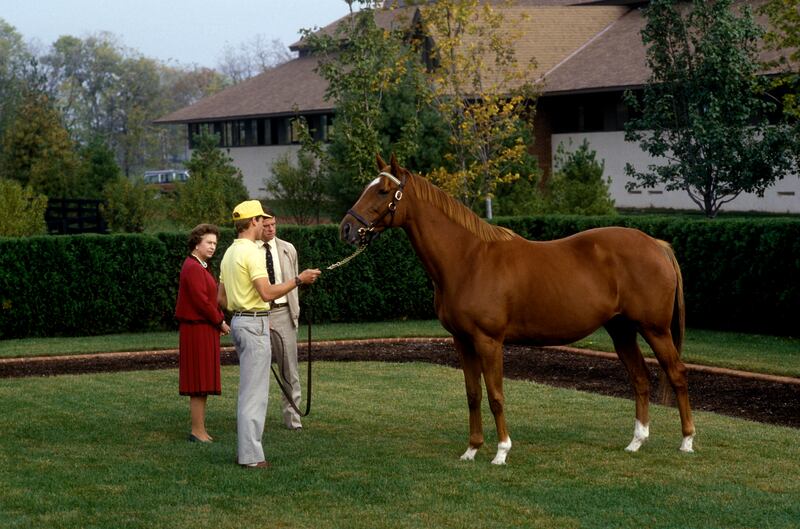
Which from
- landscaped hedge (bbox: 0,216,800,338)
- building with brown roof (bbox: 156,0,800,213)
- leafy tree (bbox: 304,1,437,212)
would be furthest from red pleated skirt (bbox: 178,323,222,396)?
building with brown roof (bbox: 156,0,800,213)

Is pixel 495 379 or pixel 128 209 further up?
pixel 128 209

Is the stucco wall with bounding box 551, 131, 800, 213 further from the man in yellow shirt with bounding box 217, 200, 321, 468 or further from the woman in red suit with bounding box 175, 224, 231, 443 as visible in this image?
the man in yellow shirt with bounding box 217, 200, 321, 468

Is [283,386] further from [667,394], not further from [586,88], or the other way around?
[586,88]

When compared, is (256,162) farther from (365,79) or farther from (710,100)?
(710,100)

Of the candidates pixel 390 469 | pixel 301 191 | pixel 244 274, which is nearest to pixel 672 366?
pixel 390 469

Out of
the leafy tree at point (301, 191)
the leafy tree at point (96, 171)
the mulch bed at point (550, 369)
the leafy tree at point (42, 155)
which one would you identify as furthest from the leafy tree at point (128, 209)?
the mulch bed at point (550, 369)

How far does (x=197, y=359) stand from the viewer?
1126 centimetres

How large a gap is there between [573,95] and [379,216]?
35.3 meters

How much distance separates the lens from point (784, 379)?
14.6 m

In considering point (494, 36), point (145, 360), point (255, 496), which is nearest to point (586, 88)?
point (494, 36)

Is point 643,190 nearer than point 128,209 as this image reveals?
No

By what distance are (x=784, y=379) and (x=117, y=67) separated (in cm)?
13136

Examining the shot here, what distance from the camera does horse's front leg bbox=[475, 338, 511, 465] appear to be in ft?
32.7

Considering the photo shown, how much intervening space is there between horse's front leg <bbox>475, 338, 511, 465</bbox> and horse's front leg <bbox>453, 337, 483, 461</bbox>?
8.8 inches
